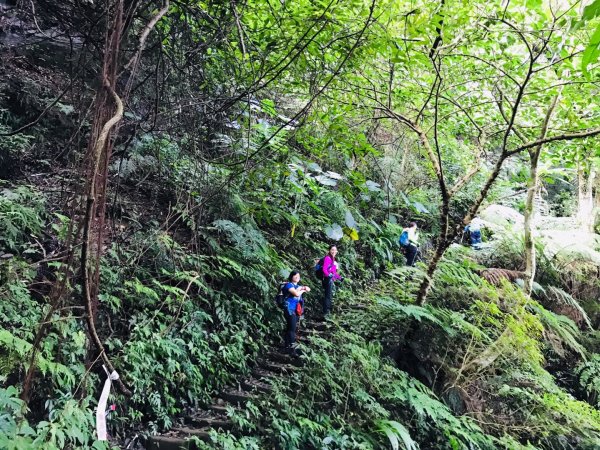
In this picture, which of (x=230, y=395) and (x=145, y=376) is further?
(x=230, y=395)

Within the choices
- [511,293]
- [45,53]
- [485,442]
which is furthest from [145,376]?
[45,53]

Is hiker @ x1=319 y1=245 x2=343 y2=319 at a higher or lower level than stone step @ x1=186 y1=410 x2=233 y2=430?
higher

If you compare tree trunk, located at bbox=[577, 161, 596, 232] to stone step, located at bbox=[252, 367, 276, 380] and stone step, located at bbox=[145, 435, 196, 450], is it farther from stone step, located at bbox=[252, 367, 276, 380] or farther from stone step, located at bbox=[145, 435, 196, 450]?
stone step, located at bbox=[145, 435, 196, 450]

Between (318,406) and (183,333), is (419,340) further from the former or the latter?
(183,333)

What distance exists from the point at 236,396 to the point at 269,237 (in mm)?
3753

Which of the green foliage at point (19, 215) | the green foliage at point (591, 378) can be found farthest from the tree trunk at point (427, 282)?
the green foliage at point (19, 215)

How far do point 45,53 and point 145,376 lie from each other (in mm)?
6325

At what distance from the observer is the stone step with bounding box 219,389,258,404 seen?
5152 millimetres

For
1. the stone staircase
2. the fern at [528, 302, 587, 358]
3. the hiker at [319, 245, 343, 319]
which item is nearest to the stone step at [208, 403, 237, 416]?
the stone staircase

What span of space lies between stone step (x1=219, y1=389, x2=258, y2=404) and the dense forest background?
11cm

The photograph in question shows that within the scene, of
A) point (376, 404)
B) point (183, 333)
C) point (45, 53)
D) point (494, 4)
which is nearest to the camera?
point (494, 4)

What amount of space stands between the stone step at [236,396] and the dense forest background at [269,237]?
0.37 ft

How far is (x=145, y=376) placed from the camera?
4.61 meters

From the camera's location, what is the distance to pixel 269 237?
8461 millimetres
